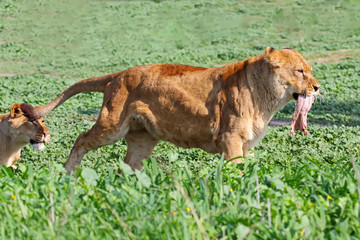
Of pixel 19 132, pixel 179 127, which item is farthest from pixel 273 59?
pixel 19 132

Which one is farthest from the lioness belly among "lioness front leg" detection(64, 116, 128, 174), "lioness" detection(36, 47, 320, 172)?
"lioness front leg" detection(64, 116, 128, 174)

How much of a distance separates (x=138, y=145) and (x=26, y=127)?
66.0 inches

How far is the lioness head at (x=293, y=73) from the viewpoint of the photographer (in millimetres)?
7102

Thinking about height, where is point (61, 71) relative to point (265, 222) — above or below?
below

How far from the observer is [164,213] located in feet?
15.1

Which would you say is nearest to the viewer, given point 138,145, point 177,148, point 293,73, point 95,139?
point 293,73

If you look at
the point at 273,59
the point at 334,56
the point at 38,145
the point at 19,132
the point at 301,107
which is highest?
the point at 273,59

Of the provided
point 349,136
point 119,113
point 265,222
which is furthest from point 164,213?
point 349,136

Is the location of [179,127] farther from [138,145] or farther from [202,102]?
[138,145]

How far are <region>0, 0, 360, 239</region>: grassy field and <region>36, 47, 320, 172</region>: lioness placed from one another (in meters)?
0.44

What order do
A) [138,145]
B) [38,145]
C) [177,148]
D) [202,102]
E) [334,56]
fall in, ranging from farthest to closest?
[334,56] → [177,148] → [38,145] → [138,145] → [202,102]

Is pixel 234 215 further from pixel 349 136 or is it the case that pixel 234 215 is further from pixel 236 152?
pixel 349 136

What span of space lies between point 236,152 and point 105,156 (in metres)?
2.87

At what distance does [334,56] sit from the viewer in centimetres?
2242
